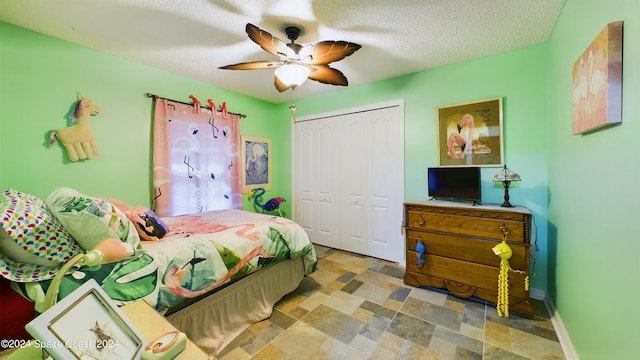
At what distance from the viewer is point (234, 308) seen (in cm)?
186

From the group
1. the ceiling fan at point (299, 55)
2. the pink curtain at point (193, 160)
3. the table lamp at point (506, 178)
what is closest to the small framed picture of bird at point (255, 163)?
the pink curtain at point (193, 160)

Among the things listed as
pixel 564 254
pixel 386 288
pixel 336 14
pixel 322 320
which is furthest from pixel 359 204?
pixel 336 14

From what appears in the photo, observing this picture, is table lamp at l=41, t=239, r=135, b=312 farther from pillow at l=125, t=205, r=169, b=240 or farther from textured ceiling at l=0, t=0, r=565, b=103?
textured ceiling at l=0, t=0, r=565, b=103

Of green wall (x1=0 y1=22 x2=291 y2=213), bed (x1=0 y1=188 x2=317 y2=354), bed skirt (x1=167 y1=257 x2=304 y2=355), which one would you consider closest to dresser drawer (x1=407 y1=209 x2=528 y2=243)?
bed (x1=0 y1=188 x2=317 y2=354)

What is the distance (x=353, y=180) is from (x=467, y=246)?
5.31 ft

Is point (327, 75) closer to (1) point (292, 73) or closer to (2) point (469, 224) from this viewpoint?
(1) point (292, 73)

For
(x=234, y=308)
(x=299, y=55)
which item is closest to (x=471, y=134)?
(x=299, y=55)

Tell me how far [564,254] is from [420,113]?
72.2 inches

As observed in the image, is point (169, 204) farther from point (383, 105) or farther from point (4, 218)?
point (383, 105)

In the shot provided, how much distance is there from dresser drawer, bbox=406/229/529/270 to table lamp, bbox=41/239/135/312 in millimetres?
2366

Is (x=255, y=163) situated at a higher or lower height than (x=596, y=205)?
higher

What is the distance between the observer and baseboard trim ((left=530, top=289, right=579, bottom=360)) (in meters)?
1.52

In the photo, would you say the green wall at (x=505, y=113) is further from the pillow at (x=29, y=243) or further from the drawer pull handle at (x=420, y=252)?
the pillow at (x=29, y=243)

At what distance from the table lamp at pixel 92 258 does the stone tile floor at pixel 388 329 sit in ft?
4.26
